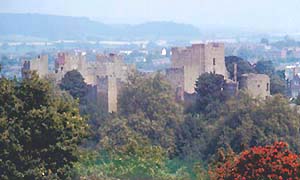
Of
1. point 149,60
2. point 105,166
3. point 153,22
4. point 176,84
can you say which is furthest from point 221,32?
point 105,166

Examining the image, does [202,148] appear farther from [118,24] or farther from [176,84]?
[118,24]

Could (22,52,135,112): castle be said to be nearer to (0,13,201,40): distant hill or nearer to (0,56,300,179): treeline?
(0,56,300,179): treeline

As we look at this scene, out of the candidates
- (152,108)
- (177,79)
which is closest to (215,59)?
(177,79)

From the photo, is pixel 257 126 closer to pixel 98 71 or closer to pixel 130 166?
pixel 130 166

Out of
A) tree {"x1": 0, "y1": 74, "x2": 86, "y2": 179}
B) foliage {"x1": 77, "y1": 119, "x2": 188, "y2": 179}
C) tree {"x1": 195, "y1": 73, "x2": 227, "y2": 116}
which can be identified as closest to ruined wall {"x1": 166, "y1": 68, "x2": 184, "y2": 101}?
tree {"x1": 195, "y1": 73, "x2": 227, "y2": 116}

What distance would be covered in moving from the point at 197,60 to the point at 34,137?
21.2 metres

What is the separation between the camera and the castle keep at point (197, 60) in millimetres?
31891

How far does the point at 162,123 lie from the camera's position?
2541 cm

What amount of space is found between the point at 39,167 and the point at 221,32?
172m

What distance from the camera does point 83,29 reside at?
15650 centimetres

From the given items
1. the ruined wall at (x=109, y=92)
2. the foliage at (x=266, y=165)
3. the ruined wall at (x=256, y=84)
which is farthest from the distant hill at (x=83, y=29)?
the foliage at (x=266, y=165)

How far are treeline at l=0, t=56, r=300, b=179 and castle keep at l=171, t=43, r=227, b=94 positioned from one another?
241 cm

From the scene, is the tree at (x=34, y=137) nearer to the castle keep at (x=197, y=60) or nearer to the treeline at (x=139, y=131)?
the treeline at (x=139, y=131)

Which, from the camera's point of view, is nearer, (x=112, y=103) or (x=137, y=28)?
(x=112, y=103)
